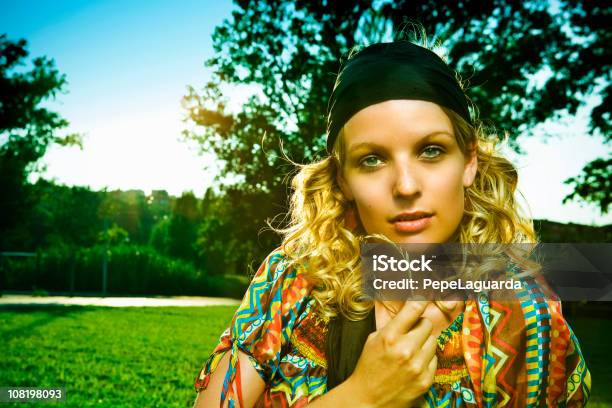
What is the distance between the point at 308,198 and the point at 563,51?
47.5 ft

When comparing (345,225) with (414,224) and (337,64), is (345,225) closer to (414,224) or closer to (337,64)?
(414,224)

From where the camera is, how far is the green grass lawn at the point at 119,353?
6645 mm

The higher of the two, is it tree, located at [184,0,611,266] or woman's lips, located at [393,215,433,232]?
tree, located at [184,0,611,266]

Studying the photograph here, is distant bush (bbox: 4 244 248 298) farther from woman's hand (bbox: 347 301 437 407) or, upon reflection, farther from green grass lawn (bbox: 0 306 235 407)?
woman's hand (bbox: 347 301 437 407)

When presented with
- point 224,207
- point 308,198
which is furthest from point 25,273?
point 308,198

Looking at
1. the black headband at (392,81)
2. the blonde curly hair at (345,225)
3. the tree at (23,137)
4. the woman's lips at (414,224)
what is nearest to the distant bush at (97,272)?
the tree at (23,137)

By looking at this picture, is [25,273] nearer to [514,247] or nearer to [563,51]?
[563,51]

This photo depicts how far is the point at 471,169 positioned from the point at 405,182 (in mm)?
446

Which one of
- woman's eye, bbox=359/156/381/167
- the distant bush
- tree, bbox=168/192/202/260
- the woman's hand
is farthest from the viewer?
tree, bbox=168/192/202/260

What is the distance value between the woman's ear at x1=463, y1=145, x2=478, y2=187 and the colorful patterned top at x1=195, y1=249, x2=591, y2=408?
1.35 feet

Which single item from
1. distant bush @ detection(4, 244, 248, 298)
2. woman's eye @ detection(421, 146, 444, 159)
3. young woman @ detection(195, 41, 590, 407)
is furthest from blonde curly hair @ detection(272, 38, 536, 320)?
distant bush @ detection(4, 244, 248, 298)

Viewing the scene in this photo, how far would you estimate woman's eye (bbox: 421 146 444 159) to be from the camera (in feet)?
5.08

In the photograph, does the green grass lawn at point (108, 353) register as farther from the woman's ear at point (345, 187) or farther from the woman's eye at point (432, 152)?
the woman's eye at point (432, 152)

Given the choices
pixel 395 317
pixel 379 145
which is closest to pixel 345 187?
pixel 379 145
